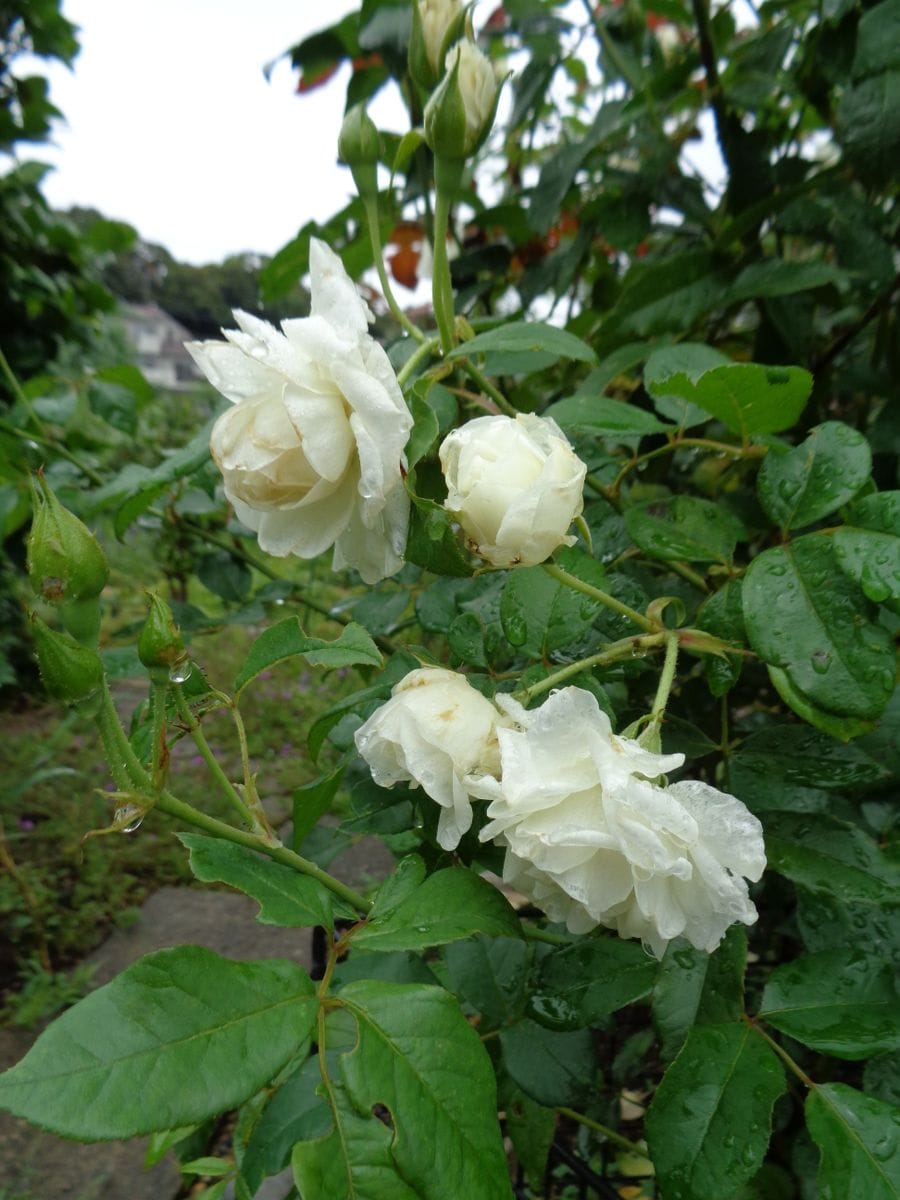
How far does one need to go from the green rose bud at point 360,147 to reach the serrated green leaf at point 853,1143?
0.61 m

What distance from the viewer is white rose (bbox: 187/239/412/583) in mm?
398

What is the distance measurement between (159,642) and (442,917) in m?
0.18

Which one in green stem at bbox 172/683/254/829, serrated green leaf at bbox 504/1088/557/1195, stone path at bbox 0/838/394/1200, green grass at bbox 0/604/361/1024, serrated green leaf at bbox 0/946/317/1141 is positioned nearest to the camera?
serrated green leaf at bbox 0/946/317/1141

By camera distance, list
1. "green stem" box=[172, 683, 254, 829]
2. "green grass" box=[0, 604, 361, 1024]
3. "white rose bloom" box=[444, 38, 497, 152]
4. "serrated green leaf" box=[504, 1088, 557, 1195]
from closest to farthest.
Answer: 1. "green stem" box=[172, 683, 254, 829]
2. "white rose bloom" box=[444, 38, 497, 152]
3. "serrated green leaf" box=[504, 1088, 557, 1195]
4. "green grass" box=[0, 604, 361, 1024]

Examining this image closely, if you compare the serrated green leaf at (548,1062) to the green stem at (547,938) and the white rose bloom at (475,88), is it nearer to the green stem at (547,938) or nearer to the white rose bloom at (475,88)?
the green stem at (547,938)

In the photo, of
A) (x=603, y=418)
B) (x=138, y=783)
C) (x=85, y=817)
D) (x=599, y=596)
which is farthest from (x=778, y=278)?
(x=85, y=817)

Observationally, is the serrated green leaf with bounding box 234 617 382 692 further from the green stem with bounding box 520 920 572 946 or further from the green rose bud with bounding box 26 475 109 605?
the green stem with bounding box 520 920 572 946

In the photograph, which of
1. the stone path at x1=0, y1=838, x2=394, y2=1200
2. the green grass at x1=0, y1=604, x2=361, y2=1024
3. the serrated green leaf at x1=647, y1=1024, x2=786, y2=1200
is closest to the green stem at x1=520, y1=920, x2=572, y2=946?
the serrated green leaf at x1=647, y1=1024, x2=786, y2=1200

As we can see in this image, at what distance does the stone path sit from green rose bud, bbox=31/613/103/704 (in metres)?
0.89

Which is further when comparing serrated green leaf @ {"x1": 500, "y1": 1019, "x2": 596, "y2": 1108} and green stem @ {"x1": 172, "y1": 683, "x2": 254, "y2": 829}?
serrated green leaf @ {"x1": 500, "y1": 1019, "x2": 596, "y2": 1108}

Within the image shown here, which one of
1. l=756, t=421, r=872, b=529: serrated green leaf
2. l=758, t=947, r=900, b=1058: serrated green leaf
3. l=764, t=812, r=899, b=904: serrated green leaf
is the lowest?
l=758, t=947, r=900, b=1058: serrated green leaf

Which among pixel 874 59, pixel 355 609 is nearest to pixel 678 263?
pixel 874 59

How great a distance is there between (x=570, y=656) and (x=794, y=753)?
0.16 metres

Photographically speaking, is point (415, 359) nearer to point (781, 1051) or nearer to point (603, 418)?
point (603, 418)
